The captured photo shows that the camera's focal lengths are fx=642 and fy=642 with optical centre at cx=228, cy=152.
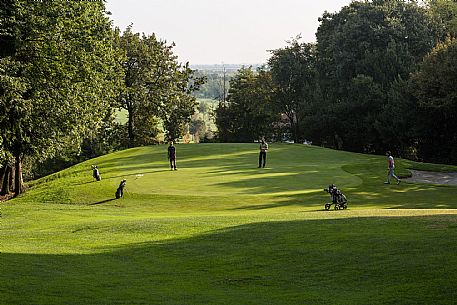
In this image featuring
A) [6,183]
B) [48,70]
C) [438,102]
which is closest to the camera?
[48,70]

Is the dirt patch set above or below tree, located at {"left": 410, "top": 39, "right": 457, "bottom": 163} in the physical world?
below

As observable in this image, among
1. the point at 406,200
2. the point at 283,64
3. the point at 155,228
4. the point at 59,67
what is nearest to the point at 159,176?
the point at 59,67

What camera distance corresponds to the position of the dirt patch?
35.8 meters

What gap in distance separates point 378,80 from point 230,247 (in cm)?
5089

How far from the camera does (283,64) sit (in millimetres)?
76750

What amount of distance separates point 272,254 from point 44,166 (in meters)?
72.9

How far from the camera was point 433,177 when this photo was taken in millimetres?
37719

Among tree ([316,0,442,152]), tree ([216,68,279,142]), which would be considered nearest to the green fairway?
tree ([316,0,442,152])

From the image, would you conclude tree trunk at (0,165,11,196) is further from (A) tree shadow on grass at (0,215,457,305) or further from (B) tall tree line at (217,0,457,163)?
(B) tall tree line at (217,0,457,163)

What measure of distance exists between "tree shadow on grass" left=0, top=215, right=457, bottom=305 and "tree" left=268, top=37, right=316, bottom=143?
58.5m

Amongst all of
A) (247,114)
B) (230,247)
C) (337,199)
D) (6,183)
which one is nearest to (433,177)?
(337,199)

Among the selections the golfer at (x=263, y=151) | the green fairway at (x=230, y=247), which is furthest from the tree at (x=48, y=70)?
the golfer at (x=263, y=151)

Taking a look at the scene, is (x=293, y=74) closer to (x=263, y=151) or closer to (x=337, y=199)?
(x=263, y=151)

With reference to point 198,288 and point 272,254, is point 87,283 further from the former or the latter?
point 272,254
